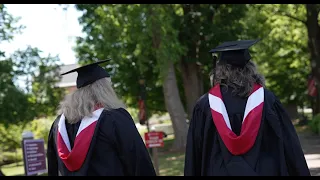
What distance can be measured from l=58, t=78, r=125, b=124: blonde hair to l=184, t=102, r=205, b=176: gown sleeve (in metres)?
0.62

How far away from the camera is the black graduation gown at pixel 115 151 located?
3.81 meters

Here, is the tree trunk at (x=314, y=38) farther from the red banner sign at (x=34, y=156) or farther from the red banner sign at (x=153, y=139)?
the red banner sign at (x=34, y=156)

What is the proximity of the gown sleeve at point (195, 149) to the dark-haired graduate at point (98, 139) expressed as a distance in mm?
343

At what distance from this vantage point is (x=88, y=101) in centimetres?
394

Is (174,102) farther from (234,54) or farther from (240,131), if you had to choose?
(240,131)

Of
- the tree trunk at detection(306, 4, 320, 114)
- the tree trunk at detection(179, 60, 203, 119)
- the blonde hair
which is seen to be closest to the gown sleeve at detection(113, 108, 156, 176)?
the blonde hair

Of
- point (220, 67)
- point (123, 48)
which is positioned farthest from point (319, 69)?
point (220, 67)

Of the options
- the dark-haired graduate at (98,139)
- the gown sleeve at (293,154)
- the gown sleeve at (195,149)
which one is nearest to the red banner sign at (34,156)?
the dark-haired graduate at (98,139)

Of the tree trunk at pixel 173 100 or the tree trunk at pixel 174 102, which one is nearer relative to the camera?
the tree trunk at pixel 173 100

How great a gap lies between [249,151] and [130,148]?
878 mm

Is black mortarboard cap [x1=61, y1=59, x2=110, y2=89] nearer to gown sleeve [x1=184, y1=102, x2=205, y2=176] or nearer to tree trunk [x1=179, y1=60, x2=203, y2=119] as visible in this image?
gown sleeve [x1=184, y1=102, x2=205, y2=176]

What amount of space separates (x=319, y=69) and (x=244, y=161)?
72.5 ft

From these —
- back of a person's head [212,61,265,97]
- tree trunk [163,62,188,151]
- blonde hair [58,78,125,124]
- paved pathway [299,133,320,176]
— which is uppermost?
back of a person's head [212,61,265,97]

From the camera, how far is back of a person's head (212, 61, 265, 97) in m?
3.62
